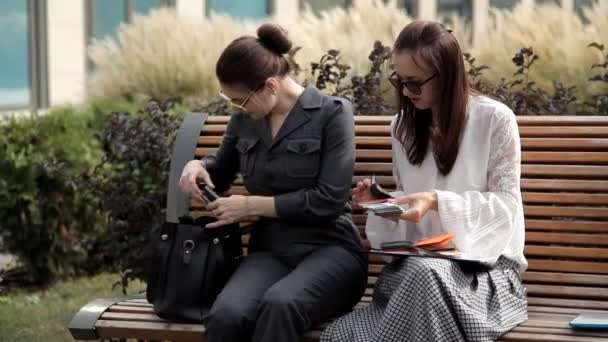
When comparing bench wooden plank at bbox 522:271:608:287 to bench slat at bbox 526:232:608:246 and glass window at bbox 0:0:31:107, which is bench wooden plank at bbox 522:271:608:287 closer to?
bench slat at bbox 526:232:608:246

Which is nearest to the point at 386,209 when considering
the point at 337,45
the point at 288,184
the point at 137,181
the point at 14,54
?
the point at 288,184

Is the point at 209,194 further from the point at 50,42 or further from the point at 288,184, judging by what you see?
the point at 50,42

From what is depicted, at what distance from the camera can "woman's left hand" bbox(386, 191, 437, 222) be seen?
4.18 m

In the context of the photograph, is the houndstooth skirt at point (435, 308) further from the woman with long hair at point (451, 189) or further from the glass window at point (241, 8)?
the glass window at point (241, 8)

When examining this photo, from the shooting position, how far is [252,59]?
444cm

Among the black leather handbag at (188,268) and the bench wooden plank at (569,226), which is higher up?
the bench wooden plank at (569,226)

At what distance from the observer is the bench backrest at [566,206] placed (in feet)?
14.8

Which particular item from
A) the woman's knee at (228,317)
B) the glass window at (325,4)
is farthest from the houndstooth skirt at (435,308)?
the glass window at (325,4)

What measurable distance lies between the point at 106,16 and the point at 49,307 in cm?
614

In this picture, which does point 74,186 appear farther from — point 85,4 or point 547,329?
point 85,4

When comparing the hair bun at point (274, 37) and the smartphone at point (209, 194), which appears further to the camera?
the smartphone at point (209, 194)

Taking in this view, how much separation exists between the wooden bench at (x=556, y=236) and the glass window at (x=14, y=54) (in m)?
6.76

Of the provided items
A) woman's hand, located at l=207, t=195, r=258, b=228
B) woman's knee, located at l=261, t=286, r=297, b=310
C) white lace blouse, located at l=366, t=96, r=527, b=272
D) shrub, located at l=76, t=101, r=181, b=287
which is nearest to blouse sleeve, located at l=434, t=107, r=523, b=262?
white lace blouse, located at l=366, t=96, r=527, b=272

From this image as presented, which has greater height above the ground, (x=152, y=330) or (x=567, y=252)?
(x=567, y=252)
